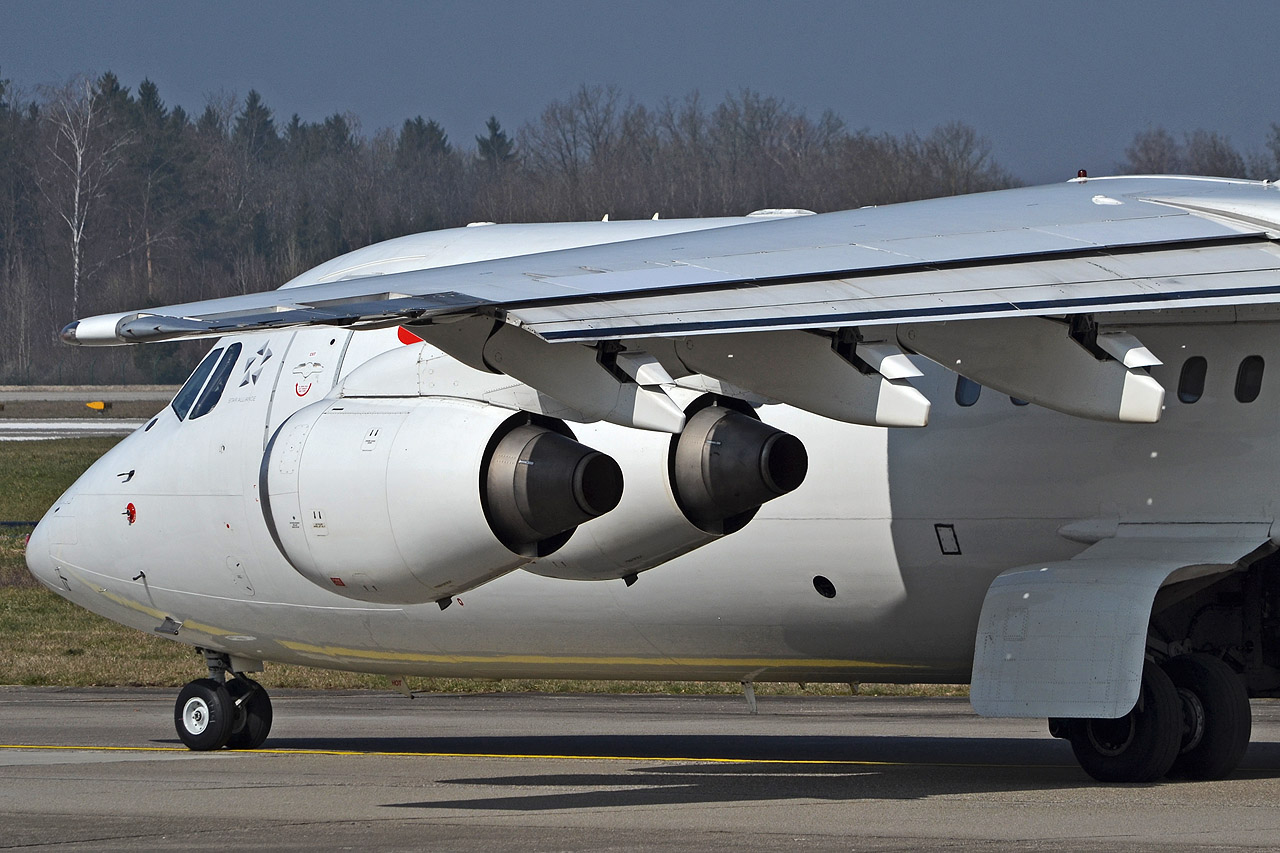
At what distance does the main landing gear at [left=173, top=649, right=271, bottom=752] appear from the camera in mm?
14820

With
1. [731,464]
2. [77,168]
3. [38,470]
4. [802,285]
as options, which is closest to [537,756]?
[731,464]

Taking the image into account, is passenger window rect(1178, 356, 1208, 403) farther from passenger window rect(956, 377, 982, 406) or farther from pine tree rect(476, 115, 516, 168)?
pine tree rect(476, 115, 516, 168)

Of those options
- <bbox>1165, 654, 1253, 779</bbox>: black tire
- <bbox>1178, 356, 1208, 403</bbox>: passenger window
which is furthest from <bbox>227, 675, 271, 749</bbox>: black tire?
<bbox>1178, 356, 1208, 403</bbox>: passenger window

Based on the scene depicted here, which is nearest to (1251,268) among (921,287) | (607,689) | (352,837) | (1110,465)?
(921,287)

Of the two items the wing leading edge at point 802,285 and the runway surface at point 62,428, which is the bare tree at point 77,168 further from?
the wing leading edge at point 802,285

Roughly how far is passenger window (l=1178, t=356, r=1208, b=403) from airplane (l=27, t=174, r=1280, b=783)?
17 millimetres

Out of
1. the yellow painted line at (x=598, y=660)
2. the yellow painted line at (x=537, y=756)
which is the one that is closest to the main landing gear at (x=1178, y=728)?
the yellow painted line at (x=598, y=660)

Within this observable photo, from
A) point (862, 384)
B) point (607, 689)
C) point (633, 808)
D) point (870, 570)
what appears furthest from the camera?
point (607, 689)

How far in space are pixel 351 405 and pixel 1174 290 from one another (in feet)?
17.2

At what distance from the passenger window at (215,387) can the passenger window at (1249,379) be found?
298 inches

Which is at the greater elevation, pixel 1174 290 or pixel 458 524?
pixel 1174 290

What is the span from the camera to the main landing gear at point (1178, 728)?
1127cm

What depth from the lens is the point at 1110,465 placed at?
36.8ft

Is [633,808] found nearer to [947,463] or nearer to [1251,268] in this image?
[947,463]
